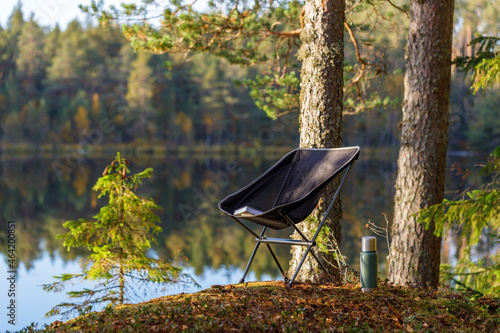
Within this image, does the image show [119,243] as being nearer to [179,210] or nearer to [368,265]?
[368,265]

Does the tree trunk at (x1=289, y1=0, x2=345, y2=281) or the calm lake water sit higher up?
the tree trunk at (x1=289, y1=0, x2=345, y2=281)

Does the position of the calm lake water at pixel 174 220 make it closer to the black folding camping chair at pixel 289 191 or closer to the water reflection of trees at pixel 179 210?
the water reflection of trees at pixel 179 210

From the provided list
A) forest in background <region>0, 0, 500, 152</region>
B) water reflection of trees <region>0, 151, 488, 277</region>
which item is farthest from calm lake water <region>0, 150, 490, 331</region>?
forest in background <region>0, 0, 500, 152</region>

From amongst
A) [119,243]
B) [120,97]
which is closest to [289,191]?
[119,243]

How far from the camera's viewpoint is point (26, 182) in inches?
773

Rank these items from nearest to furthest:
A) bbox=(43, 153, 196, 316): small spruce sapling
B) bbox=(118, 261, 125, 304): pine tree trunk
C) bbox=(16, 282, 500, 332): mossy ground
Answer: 1. bbox=(16, 282, 500, 332): mossy ground
2. bbox=(43, 153, 196, 316): small spruce sapling
3. bbox=(118, 261, 125, 304): pine tree trunk

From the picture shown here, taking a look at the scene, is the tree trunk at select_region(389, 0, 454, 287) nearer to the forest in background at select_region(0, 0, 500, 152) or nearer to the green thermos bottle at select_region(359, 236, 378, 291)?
the green thermos bottle at select_region(359, 236, 378, 291)

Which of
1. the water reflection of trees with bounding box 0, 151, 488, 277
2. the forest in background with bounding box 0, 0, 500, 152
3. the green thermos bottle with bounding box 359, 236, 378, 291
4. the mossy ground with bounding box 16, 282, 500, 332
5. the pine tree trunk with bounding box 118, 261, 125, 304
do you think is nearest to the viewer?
the mossy ground with bounding box 16, 282, 500, 332

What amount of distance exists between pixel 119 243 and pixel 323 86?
74.8 inches

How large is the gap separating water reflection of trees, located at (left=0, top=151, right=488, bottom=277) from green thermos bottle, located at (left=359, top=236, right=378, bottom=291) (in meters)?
1.87

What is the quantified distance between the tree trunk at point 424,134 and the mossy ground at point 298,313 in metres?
0.84

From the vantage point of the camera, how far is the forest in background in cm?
3092

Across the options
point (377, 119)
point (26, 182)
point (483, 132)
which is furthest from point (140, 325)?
point (377, 119)

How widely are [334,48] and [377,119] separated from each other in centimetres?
2857
